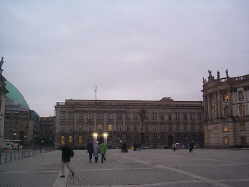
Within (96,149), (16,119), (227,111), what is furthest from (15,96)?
(96,149)

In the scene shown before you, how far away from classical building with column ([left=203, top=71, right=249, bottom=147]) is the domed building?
3288 inches

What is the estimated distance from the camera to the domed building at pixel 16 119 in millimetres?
153250

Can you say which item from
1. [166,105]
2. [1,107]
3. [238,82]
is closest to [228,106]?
[238,82]

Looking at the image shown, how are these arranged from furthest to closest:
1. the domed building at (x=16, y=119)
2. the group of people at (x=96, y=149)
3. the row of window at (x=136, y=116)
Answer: the domed building at (x=16, y=119) < the row of window at (x=136, y=116) < the group of people at (x=96, y=149)

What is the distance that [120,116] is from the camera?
455 ft

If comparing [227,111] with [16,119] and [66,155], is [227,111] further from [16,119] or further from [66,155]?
[16,119]

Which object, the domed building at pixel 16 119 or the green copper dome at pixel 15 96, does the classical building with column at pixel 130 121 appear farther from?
the domed building at pixel 16 119

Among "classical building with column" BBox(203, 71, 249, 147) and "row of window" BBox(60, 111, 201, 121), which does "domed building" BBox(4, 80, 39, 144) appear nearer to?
"row of window" BBox(60, 111, 201, 121)

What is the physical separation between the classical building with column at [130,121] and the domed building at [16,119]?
28145 mm

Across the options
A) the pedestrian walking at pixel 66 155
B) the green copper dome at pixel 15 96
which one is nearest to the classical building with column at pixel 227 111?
the pedestrian walking at pixel 66 155

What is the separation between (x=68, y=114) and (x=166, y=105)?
123 ft

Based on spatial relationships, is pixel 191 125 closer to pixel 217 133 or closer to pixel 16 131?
pixel 217 133

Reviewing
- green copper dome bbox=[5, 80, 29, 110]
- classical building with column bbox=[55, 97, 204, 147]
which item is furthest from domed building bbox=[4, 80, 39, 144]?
classical building with column bbox=[55, 97, 204, 147]

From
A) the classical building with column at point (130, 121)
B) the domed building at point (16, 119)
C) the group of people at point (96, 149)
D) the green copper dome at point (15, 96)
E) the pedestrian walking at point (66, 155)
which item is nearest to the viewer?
the pedestrian walking at point (66, 155)
